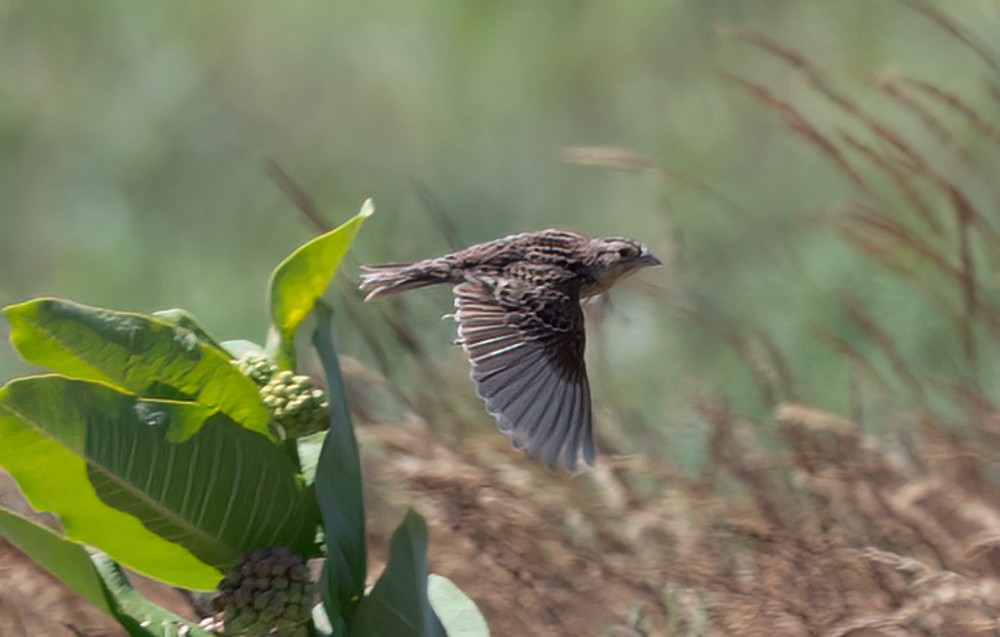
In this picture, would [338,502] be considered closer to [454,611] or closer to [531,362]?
[454,611]

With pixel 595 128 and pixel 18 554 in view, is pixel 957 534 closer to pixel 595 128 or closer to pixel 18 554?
pixel 18 554

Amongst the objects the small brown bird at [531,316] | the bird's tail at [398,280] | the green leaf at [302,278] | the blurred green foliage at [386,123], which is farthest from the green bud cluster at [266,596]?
the blurred green foliage at [386,123]

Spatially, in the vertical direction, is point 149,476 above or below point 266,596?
above

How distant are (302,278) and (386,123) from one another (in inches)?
221

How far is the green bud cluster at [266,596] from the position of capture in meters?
1.97

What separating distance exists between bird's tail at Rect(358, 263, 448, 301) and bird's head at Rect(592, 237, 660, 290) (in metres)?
0.33

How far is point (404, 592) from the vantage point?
202 centimetres

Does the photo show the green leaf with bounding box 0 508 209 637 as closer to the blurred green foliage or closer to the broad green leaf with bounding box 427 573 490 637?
the broad green leaf with bounding box 427 573 490 637

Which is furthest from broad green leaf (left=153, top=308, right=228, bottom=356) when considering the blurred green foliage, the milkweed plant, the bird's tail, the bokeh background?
the blurred green foliage

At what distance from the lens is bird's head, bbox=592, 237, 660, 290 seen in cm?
339

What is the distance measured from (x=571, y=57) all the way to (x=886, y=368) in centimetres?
283

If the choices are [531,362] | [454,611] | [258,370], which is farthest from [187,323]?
[531,362]

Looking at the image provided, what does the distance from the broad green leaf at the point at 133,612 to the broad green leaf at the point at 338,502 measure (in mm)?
185

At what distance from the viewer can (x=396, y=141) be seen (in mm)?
7551
